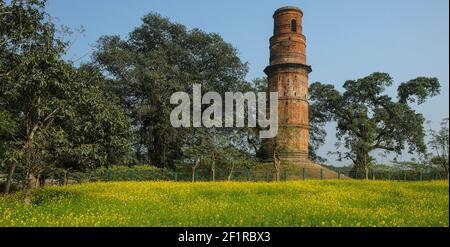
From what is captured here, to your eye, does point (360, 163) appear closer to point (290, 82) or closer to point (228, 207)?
point (290, 82)

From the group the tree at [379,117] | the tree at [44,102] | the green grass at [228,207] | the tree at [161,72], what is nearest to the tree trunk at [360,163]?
the tree at [379,117]

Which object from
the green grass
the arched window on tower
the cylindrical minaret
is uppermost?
the arched window on tower

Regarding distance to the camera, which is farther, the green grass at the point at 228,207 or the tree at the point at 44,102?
the tree at the point at 44,102

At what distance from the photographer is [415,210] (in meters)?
14.6

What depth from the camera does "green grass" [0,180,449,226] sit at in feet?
39.4

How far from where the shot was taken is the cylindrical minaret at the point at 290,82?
44.5 m

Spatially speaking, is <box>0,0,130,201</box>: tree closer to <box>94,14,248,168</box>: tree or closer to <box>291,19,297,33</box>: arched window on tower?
<box>94,14,248,168</box>: tree

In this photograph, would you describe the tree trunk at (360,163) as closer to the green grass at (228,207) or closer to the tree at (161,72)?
the tree at (161,72)

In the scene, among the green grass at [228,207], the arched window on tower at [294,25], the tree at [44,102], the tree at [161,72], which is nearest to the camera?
the green grass at [228,207]

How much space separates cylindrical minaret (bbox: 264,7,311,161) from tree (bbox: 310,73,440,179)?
877 centimetres

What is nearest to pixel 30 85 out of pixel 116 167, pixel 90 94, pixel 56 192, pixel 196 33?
pixel 90 94

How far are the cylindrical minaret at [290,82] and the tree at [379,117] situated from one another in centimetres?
877

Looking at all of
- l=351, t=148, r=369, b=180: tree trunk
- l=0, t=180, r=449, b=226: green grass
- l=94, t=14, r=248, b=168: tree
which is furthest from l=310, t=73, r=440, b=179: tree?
l=0, t=180, r=449, b=226: green grass

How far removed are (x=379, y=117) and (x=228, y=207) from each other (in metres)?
41.6
